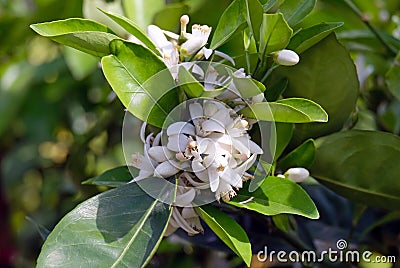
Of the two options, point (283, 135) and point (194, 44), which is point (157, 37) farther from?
point (283, 135)

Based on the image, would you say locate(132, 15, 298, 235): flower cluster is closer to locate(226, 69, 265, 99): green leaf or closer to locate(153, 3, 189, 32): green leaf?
locate(226, 69, 265, 99): green leaf

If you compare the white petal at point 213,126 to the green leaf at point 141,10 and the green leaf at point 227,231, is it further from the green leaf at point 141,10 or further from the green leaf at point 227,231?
the green leaf at point 141,10

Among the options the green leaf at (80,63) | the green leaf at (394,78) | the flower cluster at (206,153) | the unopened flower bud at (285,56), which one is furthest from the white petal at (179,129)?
the green leaf at (80,63)

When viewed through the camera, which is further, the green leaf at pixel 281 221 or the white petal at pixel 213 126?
the green leaf at pixel 281 221

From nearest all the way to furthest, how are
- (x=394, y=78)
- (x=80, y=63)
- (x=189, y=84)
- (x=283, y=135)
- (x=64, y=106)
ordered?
(x=189, y=84) < (x=283, y=135) < (x=394, y=78) < (x=80, y=63) < (x=64, y=106)

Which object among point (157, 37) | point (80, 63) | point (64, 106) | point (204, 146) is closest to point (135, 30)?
point (157, 37)

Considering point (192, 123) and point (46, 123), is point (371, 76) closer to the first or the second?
point (192, 123)

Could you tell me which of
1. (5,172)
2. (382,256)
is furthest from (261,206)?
(5,172)

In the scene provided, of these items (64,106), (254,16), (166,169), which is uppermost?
(254,16)
